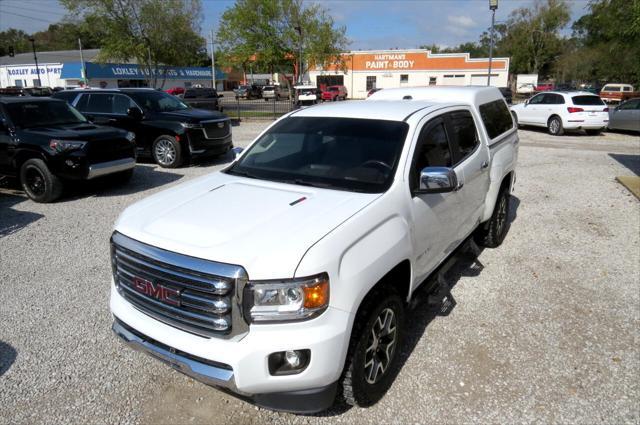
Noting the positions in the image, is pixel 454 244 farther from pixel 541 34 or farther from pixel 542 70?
pixel 542 70

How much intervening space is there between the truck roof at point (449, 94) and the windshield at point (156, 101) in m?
7.32

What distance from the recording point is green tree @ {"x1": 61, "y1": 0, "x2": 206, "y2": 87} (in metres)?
32.2

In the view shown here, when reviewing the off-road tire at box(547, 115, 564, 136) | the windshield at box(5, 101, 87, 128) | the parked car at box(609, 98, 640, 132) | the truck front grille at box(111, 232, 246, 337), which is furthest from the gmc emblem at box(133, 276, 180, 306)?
the parked car at box(609, 98, 640, 132)

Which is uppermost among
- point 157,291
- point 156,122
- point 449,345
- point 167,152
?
point 156,122

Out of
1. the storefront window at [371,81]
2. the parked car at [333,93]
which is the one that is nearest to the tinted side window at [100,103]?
the parked car at [333,93]

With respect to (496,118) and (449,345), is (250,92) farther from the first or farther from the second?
(449,345)

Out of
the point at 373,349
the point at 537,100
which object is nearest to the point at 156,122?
the point at 373,349

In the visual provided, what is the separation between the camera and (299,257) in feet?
7.81

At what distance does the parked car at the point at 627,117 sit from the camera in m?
17.4

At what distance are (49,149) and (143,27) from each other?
29.1 meters

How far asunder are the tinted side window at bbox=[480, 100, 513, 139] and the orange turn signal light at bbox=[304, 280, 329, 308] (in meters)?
3.48

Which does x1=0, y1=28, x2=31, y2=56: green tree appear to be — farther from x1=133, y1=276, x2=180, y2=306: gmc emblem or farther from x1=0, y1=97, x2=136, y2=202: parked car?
x1=133, y1=276, x2=180, y2=306: gmc emblem

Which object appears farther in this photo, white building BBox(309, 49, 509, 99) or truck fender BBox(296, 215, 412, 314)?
Answer: white building BBox(309, 49, 509, 99)

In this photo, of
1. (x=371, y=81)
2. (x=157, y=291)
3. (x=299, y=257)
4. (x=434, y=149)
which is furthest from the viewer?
(x=371, y=81)
